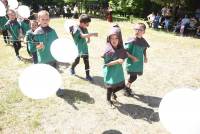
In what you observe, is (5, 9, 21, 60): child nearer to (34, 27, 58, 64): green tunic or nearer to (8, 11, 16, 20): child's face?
(8, 11, 16, 20): child's face

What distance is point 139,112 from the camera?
22.9 feet

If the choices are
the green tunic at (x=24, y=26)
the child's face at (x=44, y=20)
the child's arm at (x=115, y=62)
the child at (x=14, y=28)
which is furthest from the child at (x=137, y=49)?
the green tunic at (x=24, y=26)

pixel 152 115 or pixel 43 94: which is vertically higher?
pixel 43 94

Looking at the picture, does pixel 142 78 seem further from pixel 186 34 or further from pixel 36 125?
pixel 186 34

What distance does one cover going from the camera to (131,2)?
2736 cm

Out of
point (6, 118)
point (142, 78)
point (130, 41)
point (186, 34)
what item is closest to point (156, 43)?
point (186, 34)

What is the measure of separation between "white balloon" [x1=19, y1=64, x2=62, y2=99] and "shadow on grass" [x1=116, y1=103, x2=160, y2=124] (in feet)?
6.01

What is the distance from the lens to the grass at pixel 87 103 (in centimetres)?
628

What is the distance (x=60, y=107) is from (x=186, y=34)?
13.2m

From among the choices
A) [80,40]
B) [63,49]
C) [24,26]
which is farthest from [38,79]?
[24,26]

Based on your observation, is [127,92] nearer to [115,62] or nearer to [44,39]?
[115,62]

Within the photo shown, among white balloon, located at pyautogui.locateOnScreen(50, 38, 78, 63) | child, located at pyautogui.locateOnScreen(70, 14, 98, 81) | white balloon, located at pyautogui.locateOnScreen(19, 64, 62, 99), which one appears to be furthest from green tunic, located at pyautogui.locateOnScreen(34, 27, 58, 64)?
white balloon, located at pyautogui.locateOnScreen(19, 64, 62, 99)

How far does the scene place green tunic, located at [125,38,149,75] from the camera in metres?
7.33

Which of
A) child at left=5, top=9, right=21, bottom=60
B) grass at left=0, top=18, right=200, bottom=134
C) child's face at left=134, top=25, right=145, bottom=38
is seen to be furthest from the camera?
child at left=5, top=9, right=21, bottom=60
